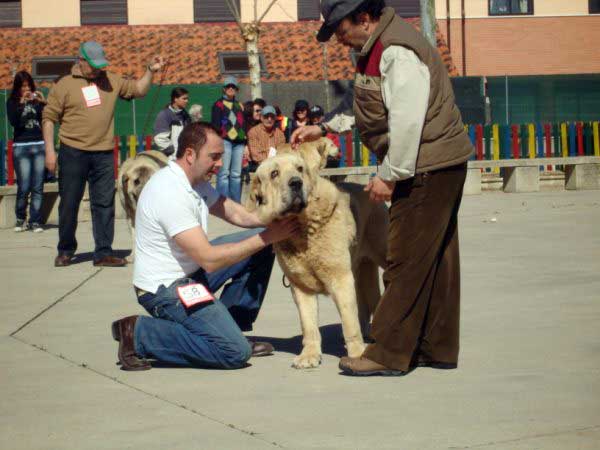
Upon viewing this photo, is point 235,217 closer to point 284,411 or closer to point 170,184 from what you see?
point 170,184

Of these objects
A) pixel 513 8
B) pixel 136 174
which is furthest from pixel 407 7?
pixel 136 174

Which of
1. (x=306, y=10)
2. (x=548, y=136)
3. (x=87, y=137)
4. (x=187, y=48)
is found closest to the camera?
(x=87, y=137)

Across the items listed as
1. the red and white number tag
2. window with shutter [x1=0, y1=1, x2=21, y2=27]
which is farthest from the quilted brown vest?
window with shutter [x1=0, y1=1, x2=21, y2=27]

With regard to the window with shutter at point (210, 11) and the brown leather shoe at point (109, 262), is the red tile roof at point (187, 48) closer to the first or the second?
the window with shutter at point (210, 11)

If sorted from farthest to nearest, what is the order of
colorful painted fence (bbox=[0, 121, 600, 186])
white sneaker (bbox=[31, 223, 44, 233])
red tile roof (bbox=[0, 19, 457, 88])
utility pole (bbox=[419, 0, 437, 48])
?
red tile roof (bbox=[0, 19, 457, 88]) → utility pole (bbox=[419, 0, 437, 48]) → colorful painted fence (bbox=[0, 121, 600, 186]) → white sneaker (bbox=[31, 223, 44, 233])

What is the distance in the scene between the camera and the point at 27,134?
14.4 metres

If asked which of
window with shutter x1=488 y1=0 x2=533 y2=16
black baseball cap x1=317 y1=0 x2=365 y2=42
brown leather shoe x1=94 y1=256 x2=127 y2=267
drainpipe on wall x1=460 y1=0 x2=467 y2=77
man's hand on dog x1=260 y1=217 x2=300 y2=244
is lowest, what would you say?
brown leather shoe x1=94 y1=256 x2=127 y2=267

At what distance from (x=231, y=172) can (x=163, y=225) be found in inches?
420

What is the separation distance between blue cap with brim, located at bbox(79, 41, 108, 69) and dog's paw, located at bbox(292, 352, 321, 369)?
207 inches

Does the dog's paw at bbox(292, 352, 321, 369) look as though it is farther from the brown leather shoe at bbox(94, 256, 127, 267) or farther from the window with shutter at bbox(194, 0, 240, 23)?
the window with shutter at bbox(194, 0, 240, 23)

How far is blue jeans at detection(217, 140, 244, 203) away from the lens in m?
16.8

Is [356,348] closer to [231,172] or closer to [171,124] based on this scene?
[171,124]

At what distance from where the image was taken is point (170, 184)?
6391mm

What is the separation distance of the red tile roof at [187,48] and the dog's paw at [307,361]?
26.5 m
